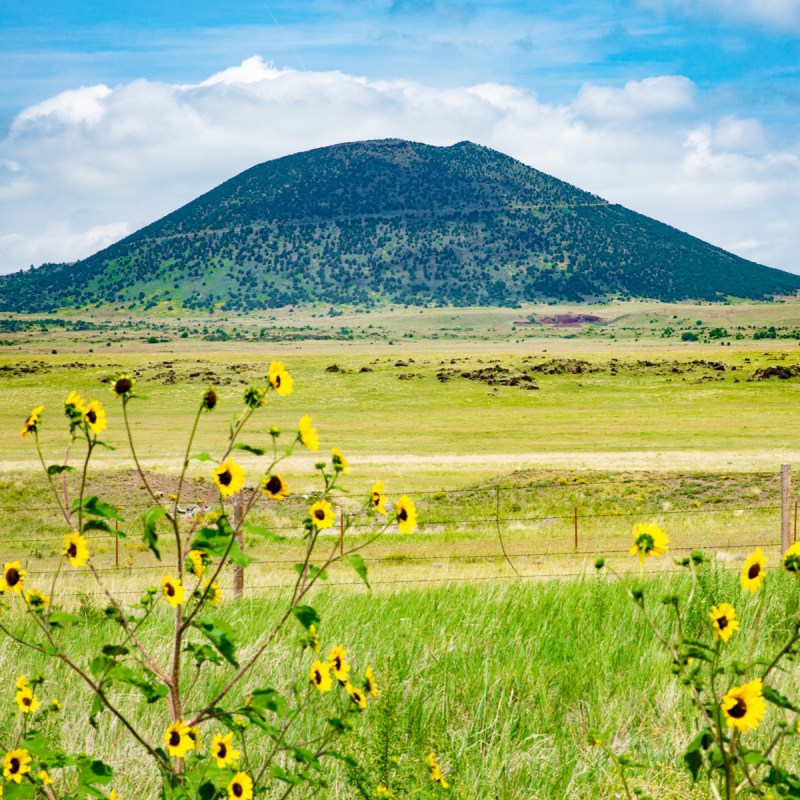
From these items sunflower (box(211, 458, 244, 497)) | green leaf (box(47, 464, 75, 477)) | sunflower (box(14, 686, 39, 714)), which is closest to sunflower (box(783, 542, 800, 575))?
sunflower (box(211, 458, 244, 497))

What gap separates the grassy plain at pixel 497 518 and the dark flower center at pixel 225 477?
42.2 inches

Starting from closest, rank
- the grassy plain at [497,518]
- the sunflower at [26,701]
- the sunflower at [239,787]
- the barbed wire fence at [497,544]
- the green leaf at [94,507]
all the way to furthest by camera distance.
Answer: the sunflower at [239,787]
the green leaf at [94,507]
the sunflower at [26,701]
the grassy plain at [497,518]
the barbed wire fence at [497,544]

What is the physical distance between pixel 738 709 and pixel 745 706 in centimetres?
2

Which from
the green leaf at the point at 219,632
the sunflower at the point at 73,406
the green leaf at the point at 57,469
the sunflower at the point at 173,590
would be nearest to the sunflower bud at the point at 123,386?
the sunflower at the point at 73,406

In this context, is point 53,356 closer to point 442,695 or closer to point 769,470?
point 769,470

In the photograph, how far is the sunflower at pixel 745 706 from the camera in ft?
7.96

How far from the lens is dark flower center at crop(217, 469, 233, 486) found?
273 centimetres

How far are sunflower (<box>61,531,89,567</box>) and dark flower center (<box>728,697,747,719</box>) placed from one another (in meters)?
1.83

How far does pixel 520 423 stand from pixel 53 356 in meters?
70.2

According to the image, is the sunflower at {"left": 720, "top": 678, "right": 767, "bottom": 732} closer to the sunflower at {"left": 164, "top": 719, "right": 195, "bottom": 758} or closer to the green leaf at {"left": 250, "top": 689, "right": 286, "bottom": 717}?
the green leaf at {"left": 250, "top": 689, "right": 286, "bottom": 717}

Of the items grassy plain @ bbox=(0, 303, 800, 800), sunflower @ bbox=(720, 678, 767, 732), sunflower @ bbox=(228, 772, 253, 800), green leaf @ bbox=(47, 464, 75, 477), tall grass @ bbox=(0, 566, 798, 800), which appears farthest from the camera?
grassy plain @ bbox=(0, 303, 800, 800)

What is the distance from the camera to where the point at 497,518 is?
19688mm

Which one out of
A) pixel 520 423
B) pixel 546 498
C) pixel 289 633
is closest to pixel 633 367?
pixel 520 423

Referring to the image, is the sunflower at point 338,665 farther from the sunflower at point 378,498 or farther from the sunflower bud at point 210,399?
the sunflower bud at point 210,399
